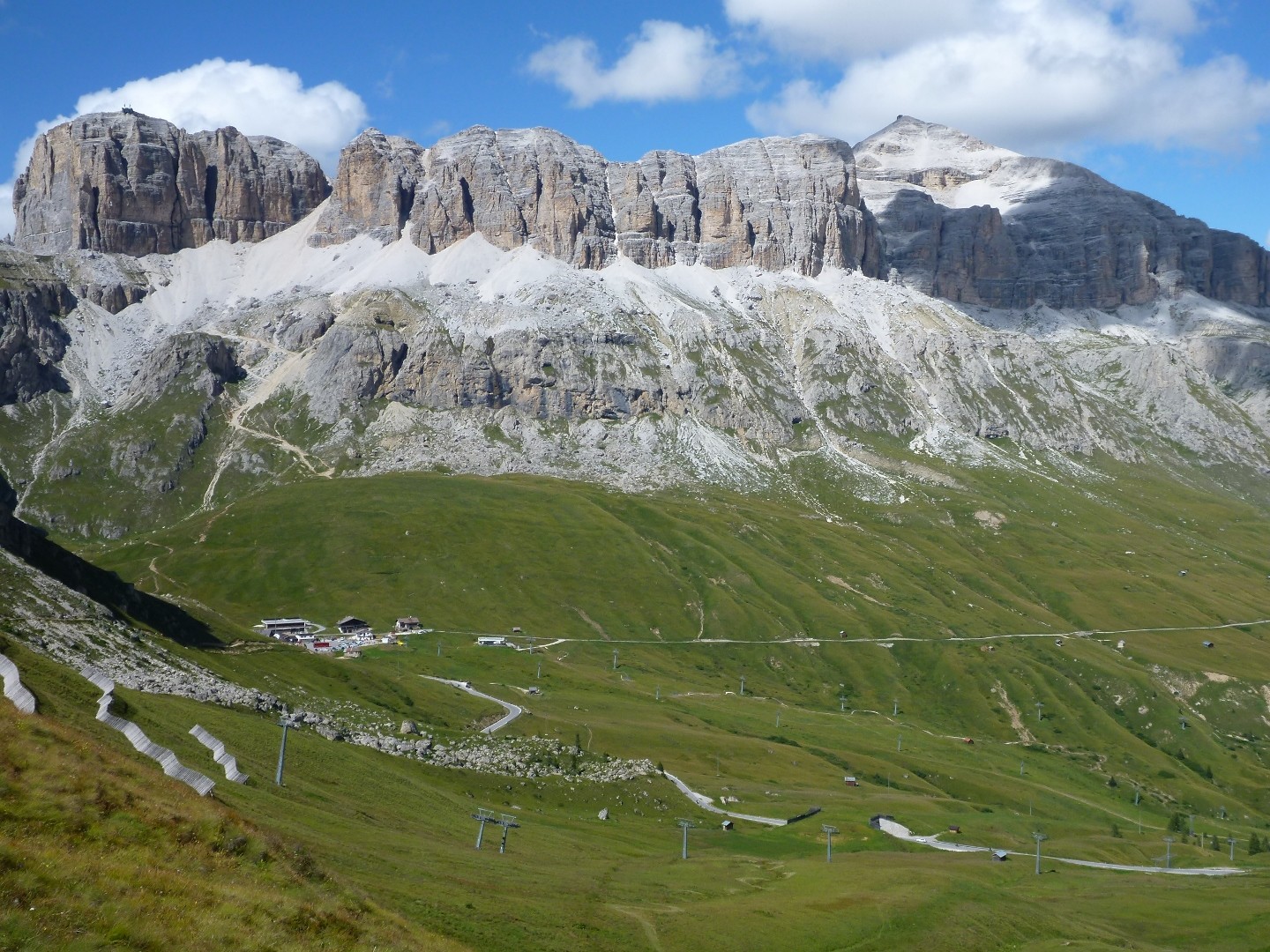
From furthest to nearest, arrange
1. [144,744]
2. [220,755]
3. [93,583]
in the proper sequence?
[93,583]
[220,755]
[144,744]

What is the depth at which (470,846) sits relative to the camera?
84750mm

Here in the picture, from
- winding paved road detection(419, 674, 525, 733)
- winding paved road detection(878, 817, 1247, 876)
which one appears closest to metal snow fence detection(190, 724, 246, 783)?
winding paved road detection(419, 674, 525, 733)

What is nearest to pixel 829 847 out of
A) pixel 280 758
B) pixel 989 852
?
pixel 989 852

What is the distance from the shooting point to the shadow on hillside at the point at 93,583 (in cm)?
12738

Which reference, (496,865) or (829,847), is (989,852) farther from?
(496,865)

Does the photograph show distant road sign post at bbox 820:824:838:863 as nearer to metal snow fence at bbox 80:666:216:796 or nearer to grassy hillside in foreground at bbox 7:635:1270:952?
grassy hillside in foreground at bbox 7:635:1270:952

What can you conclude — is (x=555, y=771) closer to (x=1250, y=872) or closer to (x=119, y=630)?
(x=119, y=630)

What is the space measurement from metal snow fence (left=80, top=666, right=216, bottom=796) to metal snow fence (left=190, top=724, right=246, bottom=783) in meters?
5.32

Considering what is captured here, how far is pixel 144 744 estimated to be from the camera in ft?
235

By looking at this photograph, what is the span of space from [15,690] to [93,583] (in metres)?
70.7

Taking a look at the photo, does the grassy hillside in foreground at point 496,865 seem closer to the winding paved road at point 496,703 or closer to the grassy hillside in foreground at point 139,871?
the grassy hillside in foreground at point 139,871

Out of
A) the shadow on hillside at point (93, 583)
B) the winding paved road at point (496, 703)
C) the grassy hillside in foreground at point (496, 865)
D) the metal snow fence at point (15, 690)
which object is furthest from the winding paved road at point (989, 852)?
the metal snow fence at point (15, 690)

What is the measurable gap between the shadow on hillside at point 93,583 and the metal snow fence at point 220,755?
46.7 m

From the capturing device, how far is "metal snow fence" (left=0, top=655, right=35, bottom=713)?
6744 cm
